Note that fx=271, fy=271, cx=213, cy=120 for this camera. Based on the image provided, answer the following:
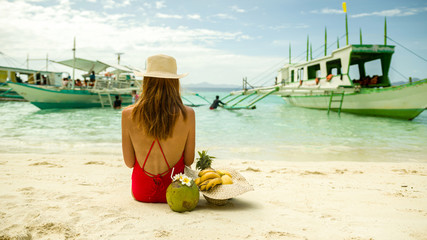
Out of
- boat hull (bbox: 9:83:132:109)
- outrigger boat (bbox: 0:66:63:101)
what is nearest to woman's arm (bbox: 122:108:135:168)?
boat hull (bbox: 9:83:132:109)

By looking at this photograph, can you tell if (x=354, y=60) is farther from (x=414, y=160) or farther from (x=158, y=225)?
(x=158, y=225)

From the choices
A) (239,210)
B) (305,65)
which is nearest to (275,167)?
(239,210)

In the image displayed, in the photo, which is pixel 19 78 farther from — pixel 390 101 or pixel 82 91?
pixel 390 101

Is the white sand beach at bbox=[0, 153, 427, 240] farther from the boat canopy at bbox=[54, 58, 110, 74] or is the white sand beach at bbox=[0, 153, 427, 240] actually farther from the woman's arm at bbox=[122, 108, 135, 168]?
the boat canopy at bbox=[54, 58, 110, 74]

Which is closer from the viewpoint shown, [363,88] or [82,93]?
[363,88]

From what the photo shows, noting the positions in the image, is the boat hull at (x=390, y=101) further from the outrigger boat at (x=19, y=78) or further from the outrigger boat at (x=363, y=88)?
the outrigger boat at (x=19, y=78)

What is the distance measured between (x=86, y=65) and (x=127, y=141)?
21.9 metres

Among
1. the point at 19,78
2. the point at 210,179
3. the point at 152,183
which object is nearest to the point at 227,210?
the point at 210,179

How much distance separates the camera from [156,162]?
7.97 ft

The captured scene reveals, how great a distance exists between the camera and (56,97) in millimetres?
18047

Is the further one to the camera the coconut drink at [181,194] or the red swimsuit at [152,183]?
the red swimsuit at [152,183]

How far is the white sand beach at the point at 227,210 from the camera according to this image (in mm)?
1958

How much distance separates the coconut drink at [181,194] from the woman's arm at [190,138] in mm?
274

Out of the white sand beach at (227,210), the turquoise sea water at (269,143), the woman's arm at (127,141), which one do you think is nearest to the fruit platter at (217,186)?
the white sand beach at (227,210)
